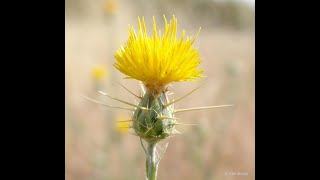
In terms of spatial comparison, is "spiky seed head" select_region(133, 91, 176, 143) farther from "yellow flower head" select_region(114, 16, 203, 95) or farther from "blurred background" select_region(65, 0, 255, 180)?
"blurred background" select_region(65, 0, 255, 180)

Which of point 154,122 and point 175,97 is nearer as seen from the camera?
point 154,122

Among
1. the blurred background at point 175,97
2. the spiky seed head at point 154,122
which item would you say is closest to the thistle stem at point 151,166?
the spiky seed head at point 154,122

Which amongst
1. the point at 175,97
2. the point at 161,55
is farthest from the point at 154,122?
the point at 175,97

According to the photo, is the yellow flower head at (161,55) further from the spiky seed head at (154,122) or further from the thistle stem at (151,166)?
the thistle stem at (151,166)

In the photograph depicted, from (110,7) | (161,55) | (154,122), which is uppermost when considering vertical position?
(110,7)

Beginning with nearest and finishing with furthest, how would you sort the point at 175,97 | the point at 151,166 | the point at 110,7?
the point at 151,166
the point at 110,7
the point at 175,97

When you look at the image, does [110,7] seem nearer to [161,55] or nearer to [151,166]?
[161,55]

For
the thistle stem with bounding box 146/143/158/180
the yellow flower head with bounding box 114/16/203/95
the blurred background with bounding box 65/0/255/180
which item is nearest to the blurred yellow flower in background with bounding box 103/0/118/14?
the blurred background with bounding box 65/0/255/180
